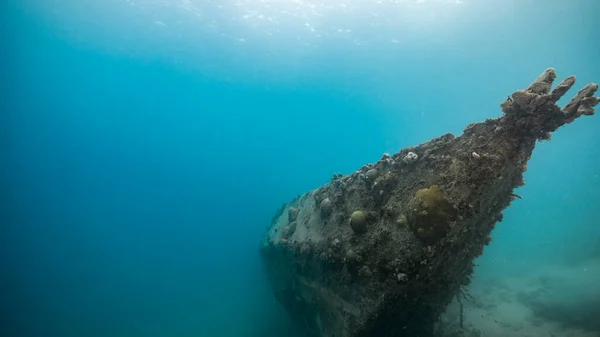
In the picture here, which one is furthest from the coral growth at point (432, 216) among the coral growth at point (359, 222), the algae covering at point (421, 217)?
the coral growth at point (359, 222)

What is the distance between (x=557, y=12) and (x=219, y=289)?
73935mm

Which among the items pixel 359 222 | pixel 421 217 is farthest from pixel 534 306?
pixel 421 217

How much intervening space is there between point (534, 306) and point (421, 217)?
22.9 metres

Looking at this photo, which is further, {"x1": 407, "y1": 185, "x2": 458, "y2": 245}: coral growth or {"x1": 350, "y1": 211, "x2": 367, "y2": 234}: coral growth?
{"x1": 350, "y1": 211, "x2": 367, "y2": 234}: coral growth

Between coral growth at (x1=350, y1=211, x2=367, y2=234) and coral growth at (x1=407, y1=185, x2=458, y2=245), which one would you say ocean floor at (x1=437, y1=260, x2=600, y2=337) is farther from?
coral growth at (x1=407, y1=185, x2=458, y2=245)

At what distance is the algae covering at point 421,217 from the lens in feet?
25.0

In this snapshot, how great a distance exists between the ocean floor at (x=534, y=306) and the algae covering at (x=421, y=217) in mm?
6510

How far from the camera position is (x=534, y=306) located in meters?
21.6

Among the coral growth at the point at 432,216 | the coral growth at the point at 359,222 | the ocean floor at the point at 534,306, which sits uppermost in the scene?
the coral growth at the point at 359,222

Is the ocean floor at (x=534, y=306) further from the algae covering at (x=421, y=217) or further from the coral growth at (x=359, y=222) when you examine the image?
the coral growth at (x=359, y=222)

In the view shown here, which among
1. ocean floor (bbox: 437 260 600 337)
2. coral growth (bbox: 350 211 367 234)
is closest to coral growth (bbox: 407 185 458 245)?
coral growth (bbox: 350 211 367 234)

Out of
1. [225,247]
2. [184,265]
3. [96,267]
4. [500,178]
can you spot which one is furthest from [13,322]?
[500,178]

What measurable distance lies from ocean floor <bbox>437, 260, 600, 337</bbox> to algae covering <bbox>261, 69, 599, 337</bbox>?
6.51 metres

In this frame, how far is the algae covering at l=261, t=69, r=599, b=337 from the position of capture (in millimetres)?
7621
